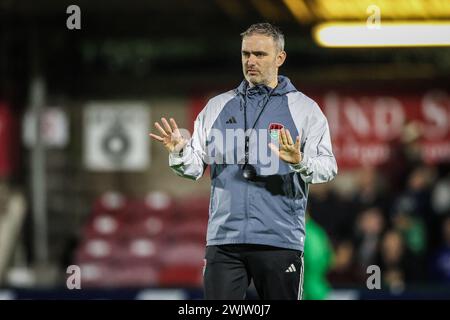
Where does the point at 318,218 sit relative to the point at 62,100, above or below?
below

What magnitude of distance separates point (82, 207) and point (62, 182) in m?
0.33

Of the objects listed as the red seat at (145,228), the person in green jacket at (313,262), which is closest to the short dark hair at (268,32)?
the person in green jacket at (313,262)

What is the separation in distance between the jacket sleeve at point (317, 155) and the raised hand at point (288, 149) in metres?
0.06

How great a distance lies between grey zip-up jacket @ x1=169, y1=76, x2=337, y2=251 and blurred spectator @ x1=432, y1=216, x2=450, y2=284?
567 cm

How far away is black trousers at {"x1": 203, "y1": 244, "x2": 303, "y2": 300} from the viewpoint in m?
5.81

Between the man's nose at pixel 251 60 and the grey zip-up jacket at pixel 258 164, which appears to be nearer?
the grey zip-up jacket at pixel 258 164

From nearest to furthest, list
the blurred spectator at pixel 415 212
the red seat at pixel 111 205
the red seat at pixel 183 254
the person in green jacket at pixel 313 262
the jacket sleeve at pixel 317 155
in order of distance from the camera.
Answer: the jacket sleeve at pixel 317 155 → the person in green jacket at pixel 313 262 → the blurred spectator at pixel 415 212 → the red seat at pixel 183 254 → the red seat at pixel 111 205

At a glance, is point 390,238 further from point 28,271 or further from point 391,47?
point 28,271

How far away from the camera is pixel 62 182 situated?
42.9ft

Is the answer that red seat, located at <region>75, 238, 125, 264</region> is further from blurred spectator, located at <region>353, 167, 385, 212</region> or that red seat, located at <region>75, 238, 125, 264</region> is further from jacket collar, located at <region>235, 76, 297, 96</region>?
jacket collar, located at <region>235, 76, 297, 96</region>

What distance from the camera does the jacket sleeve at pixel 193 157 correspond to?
19.1ft

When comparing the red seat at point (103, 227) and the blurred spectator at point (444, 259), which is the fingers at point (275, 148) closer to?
the blurred spectator at point (444, 259)

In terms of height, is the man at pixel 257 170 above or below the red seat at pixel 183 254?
above
